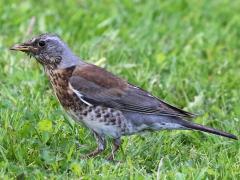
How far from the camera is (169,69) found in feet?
31.8

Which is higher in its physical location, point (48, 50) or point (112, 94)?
point (48, 50)

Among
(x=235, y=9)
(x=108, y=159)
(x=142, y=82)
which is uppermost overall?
(x=235, y=9)

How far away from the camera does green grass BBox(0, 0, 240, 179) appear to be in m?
6.68

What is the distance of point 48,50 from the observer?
756 cm

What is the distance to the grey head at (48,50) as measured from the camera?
297 inches

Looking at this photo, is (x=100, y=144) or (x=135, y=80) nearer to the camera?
(x=100, y=144)

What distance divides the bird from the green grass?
20 cm

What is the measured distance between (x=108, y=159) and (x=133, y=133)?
0.44m

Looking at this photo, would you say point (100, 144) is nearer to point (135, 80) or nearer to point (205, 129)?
point (205, 129)

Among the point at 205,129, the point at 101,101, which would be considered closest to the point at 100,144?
the point at 101,101

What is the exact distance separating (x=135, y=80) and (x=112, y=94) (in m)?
1.79

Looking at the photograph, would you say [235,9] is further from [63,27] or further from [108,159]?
[108,159]

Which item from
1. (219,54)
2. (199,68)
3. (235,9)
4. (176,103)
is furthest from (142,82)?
(235,9)

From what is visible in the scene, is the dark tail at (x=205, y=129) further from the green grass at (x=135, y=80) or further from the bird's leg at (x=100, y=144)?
the bird's leg at (x=100, y=144)
